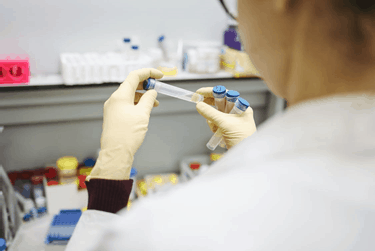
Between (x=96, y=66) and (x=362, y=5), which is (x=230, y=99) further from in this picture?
(x=96, y=66)

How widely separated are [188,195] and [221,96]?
606 millimetres

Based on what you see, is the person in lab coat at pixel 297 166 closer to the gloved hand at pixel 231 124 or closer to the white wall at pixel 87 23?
the gloved hand at pixel 231 124

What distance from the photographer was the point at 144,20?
4.95 feet

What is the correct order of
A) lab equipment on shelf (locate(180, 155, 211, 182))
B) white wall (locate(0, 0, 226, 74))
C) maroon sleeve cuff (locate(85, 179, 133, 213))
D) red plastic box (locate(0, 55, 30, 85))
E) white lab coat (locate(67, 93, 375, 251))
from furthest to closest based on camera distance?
lab equipment on shelf (locate(180, 155, 211, 182)), white wall (locate(0, 0, 226, 74)), red plastic box (locate(0, 55, 30, 85)), maroon sleeve cuff (locate(85, 179, 133, 213)), white lab coat (locate(67, 93, 375, 251))

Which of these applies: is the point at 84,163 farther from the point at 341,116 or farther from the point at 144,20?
the point at 341,116

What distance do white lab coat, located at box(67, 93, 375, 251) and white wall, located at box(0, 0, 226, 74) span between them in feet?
4.32

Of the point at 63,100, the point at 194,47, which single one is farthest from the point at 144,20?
the point at 63,100

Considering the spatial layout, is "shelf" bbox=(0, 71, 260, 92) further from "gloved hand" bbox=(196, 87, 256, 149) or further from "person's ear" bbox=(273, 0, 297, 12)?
"person's ear" bbox=(273, 0, 297, 12)

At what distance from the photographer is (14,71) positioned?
1264 mm

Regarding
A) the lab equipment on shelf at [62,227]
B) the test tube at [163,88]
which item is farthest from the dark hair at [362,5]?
the lab equipment on shelf at [62,227]

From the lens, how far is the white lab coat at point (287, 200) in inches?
10.6

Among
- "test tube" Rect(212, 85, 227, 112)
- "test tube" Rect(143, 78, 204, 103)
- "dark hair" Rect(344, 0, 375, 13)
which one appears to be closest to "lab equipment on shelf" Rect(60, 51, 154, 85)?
"test tube" Rect(143, 78, 204, 103)

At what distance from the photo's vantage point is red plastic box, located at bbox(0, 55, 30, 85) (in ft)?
4.05

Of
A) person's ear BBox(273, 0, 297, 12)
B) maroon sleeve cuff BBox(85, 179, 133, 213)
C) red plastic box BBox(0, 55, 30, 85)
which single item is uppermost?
person's ear BBox(273, 0, 297, 12)
